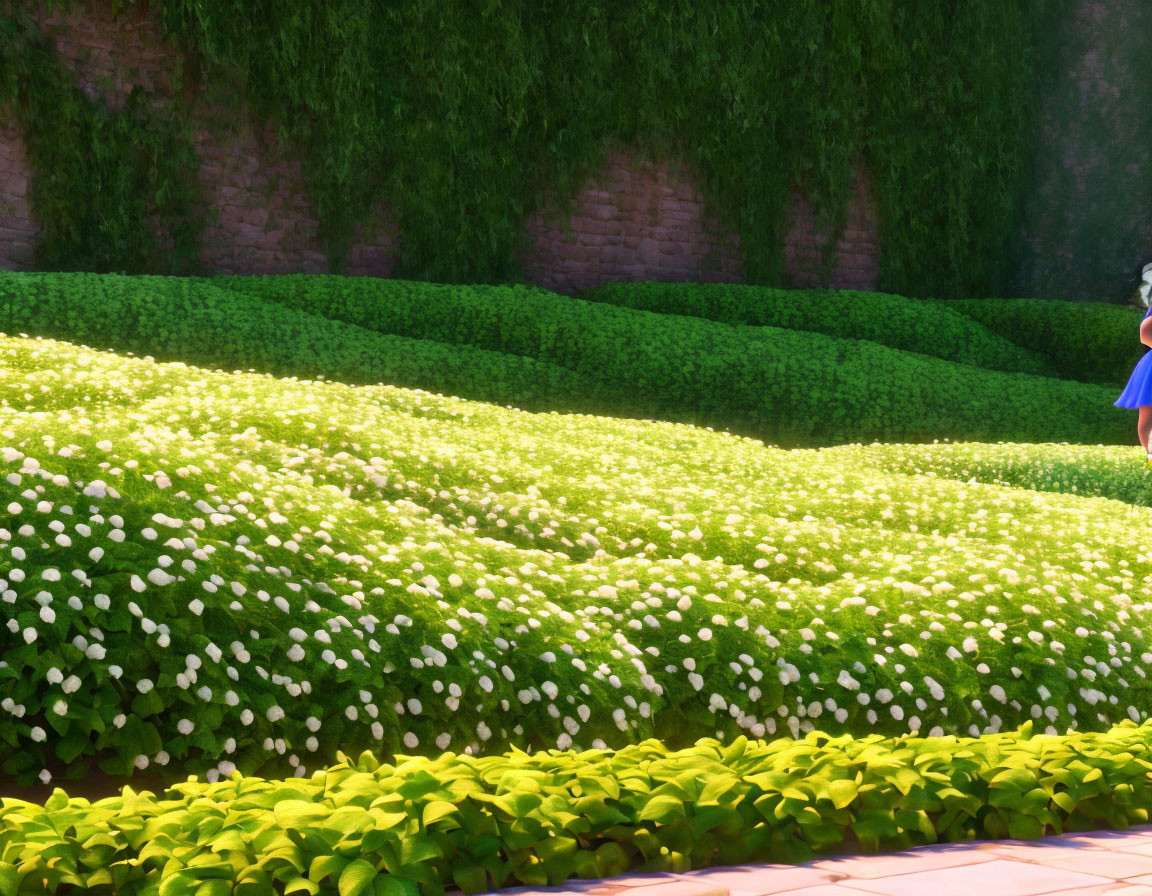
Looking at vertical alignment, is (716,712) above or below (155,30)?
below

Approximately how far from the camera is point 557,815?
351 cm

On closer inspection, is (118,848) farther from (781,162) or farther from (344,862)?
(781,162)

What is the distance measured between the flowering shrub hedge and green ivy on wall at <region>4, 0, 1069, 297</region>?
10.2m

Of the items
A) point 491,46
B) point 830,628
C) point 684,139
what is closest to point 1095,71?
point 684,139

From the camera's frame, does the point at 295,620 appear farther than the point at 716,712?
No

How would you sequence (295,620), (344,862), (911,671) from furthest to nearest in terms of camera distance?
1. (911,671)
2. (295,620)
3. (344,862)

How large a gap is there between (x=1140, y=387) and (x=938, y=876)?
457 cm

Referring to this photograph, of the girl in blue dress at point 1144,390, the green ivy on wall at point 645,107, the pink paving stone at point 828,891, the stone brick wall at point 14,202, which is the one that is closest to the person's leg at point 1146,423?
the girl in blue dress at point 1144,390

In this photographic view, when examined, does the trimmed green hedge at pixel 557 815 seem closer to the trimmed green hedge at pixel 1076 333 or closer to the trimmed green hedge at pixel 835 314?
the trimmed green hedge at pixel 835 314

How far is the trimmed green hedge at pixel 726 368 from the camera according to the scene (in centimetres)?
1585

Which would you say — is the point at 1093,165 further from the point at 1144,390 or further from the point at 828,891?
the point at 828,891

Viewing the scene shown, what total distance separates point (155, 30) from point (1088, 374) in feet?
55.5

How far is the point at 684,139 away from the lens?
21.7m

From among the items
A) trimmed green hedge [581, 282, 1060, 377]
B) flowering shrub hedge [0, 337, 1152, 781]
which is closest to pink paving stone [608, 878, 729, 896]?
flowering shrub hedge [0, 337, 1152, 781]
